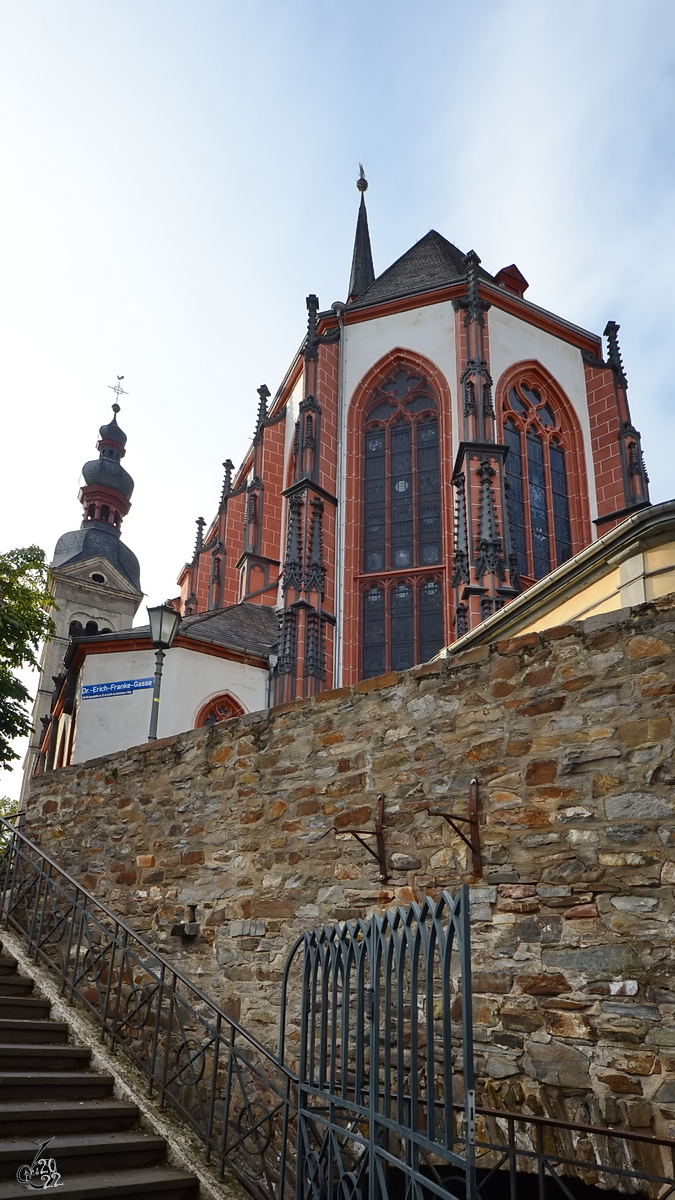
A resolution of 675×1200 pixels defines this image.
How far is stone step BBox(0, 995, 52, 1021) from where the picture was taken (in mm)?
6078

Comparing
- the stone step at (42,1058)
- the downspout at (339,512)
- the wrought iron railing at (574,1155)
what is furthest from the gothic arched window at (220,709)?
the wrought iron railing at (574,1155)

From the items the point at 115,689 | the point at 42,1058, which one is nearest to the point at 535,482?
the point at 115,689

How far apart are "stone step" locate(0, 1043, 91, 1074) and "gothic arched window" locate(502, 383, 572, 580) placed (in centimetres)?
1424

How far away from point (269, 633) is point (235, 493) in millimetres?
7457

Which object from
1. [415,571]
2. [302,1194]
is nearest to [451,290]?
[415,571]

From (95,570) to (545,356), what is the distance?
24.5 metres

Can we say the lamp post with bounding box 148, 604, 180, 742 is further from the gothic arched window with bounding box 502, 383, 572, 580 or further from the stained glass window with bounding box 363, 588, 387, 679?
the gothic arched window with bounding box 502, 383, 572, 580

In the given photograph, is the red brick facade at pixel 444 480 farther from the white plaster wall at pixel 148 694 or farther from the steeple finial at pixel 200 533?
the steeple finial at pixel 200 533

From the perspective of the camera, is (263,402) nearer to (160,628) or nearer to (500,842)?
(160,628)

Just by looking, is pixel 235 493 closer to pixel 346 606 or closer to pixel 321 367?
pixel 321 367

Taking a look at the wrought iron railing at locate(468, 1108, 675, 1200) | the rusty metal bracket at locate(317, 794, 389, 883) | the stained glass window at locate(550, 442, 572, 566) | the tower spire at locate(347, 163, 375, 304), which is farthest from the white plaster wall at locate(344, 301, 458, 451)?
the wrought iron railing at locate(468, 1108, 675, 1200)

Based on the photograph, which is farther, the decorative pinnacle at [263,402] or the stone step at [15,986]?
the decorative pinnacle at [263,402]

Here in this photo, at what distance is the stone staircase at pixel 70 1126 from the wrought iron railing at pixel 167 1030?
0.87ft

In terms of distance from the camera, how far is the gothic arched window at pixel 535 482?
19203mm
